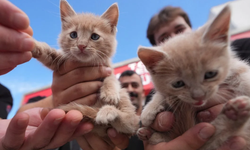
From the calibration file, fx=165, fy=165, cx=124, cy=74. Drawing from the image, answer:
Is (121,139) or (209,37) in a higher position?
(209,37)

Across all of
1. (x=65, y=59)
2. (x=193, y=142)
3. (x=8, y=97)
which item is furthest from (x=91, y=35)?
(x=8, y=97)

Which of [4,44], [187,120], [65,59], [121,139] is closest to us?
[4,44]

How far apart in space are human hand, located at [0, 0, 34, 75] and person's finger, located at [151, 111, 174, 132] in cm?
81

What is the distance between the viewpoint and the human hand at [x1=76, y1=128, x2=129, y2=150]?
3.94 feet

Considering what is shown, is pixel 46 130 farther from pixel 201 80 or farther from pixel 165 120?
pixel 201 80

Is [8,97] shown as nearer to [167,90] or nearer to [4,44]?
[4,44]

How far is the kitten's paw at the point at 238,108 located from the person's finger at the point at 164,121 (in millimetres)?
298

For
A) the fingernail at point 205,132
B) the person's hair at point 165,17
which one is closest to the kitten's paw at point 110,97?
the fingernail at point 205,132

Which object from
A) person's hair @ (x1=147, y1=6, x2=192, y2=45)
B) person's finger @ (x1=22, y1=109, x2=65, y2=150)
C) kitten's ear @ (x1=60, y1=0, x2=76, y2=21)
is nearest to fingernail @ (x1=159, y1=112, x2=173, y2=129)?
person's finger @ (x1=22, y1=109, x2=65, y2=150)

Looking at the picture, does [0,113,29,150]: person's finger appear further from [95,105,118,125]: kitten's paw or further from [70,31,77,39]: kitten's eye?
[70,31,77,39]: kitten's eye

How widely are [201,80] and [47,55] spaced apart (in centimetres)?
125

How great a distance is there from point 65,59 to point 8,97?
1.28m

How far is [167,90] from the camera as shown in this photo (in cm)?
104

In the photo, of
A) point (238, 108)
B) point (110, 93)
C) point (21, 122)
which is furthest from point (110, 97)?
point (238, 108)
